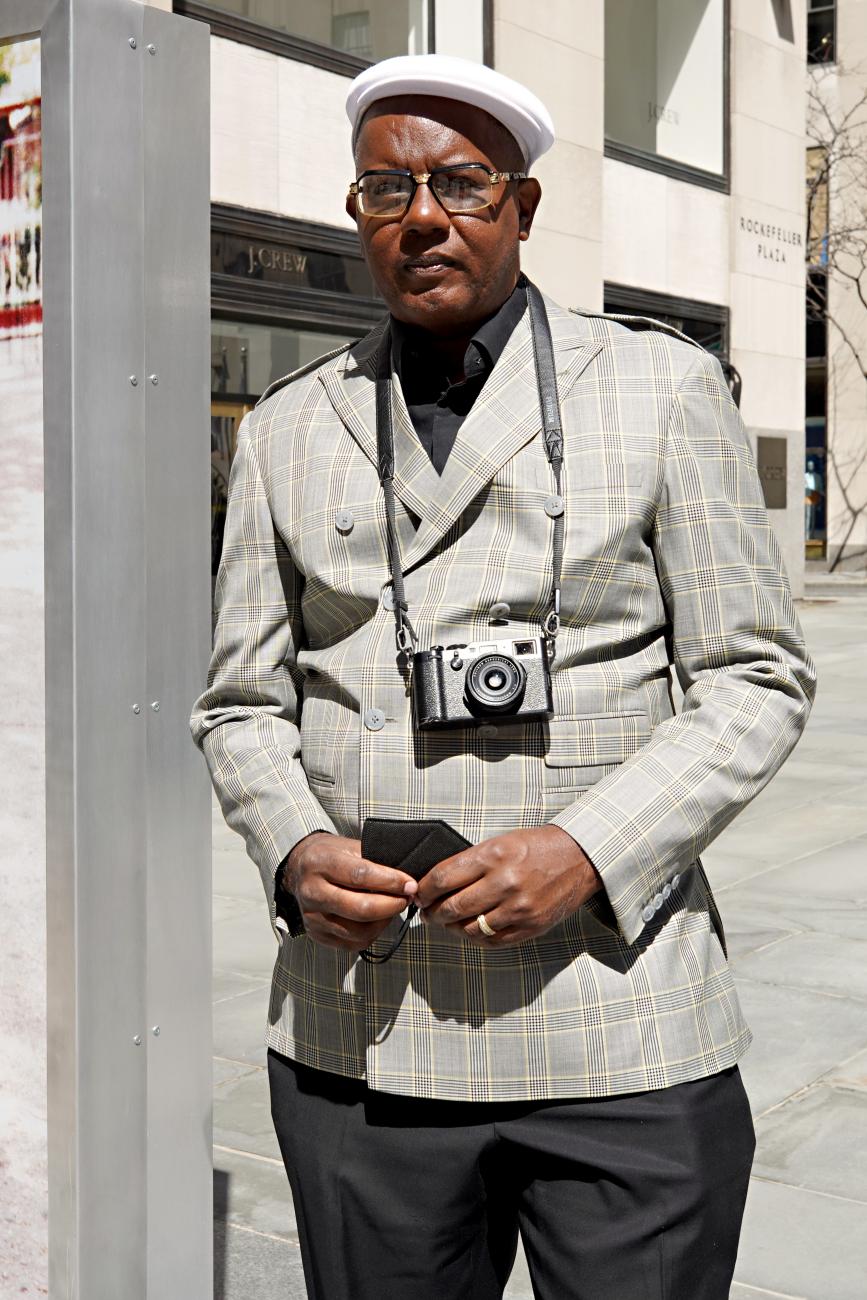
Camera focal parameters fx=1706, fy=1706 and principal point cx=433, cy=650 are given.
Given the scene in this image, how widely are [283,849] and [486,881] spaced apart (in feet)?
1.00

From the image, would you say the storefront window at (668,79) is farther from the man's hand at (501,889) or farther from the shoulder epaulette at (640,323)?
the man's hand at (501,889)

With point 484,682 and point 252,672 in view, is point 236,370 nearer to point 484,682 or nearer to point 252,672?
point 252,672

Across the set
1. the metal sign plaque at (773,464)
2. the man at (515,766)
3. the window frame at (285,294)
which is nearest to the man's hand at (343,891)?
the man at (515,766)

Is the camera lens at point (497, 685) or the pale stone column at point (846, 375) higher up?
the pale stone column at point (846, 375)

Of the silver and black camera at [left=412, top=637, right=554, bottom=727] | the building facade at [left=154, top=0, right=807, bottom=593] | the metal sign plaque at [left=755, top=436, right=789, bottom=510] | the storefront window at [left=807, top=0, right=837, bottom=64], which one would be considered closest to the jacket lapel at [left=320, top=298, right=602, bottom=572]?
the silver and black camera at [left=412, top=637, right=554, bottom=727]

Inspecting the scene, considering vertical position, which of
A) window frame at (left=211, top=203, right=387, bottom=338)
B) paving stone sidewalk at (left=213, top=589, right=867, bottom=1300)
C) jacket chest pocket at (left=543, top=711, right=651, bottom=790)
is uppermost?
window frame at (left=211, top=203, right=387, bottom=338)

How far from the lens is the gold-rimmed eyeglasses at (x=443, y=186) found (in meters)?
1.97

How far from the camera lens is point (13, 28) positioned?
8.79 ft

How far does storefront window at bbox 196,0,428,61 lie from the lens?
12430mm

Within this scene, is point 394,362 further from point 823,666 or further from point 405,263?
point 823,666

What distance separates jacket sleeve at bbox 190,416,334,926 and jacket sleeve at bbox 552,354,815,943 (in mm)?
374

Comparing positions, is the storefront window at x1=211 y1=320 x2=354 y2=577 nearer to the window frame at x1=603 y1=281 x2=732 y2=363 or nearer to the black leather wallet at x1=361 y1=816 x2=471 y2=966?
the window frame at x1=603 y1=281 x2=732 y2=363

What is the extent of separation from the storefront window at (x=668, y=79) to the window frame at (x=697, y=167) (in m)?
0.04

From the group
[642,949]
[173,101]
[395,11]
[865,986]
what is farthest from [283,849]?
[395,11]
